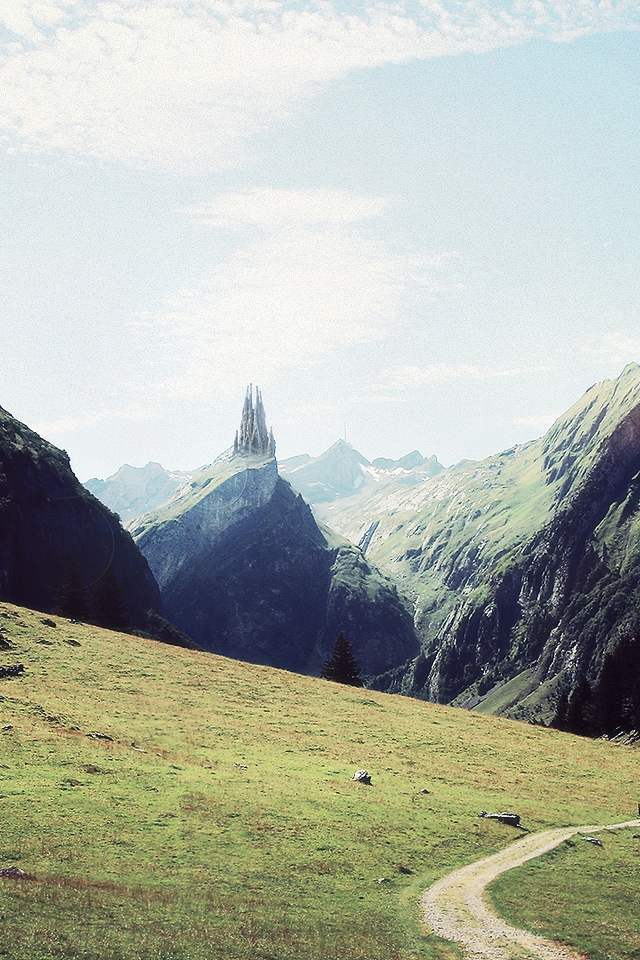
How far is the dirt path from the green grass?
72cm

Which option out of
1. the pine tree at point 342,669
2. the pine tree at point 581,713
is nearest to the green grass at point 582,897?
the pine tree at point 581,713

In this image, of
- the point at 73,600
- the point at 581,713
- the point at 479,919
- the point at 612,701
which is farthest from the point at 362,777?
the point at 73,600

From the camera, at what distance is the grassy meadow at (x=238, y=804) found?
24266mm

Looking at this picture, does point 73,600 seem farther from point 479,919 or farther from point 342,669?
point 479,919

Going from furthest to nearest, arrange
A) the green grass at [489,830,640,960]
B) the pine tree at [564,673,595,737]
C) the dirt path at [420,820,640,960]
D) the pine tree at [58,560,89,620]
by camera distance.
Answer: the pine tree at [58,560,89,620], the pine tree at [564,673,595,737], the green grass at [489,830,640,960], the dirt path at [420,820,640,960]

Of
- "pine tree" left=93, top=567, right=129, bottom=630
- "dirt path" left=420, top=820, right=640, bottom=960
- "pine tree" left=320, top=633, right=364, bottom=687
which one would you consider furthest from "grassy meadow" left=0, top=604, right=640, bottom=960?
"pine tree" left=93, top=567, right=129, bottom=630

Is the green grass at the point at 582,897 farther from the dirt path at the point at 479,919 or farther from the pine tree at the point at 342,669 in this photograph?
the pine tree at the point at 342,669

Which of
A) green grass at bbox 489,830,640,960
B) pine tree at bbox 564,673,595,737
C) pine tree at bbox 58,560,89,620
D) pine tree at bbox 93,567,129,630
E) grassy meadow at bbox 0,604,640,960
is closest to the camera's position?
grassy meadow at bbox 0,604,640,960

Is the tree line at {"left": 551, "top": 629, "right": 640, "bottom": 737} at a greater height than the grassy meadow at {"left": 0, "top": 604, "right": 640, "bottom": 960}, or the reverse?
the grassy meadow at {"left": 0, "top": 604, "right": 640, "bottom": 960}

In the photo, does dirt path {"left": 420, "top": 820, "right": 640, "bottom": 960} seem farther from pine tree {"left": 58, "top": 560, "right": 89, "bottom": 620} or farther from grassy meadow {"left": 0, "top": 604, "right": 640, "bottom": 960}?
pine tree {"left": 58, "top": 560, "right": 89, "bottom": 620}

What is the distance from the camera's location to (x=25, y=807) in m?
33.2

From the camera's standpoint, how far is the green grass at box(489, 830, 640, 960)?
1061 inches

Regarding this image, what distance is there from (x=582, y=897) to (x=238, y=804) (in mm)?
17379

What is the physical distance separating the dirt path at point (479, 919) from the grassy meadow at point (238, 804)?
87 cm
